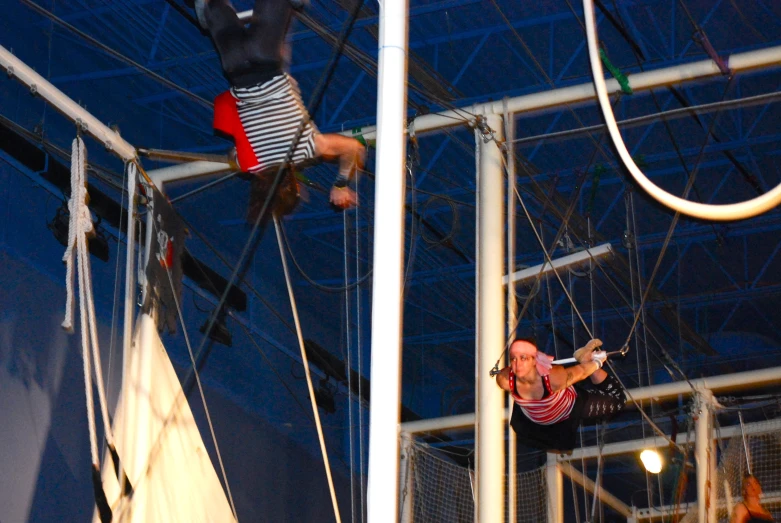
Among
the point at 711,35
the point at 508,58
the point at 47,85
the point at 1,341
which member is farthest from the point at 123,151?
the point at 711,35

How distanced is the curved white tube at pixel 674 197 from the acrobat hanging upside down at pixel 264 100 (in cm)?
139

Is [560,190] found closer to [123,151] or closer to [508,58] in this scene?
[508,58]

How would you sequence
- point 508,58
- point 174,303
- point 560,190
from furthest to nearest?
1. point 560,190
2. point 508,58
3. point 174,303

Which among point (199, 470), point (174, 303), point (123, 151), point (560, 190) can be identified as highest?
point (560, 190)

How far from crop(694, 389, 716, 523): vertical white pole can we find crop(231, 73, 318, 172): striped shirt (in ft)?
16.1

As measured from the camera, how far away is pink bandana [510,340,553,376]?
6.00m

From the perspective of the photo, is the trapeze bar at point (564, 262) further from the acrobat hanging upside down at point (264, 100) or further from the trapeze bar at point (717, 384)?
the acrobat hanging upside down at point (264, 100)

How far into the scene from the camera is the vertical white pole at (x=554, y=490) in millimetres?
9492

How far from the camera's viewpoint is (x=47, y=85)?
19.4ft

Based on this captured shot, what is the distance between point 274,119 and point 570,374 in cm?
228

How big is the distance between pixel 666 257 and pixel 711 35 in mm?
3858

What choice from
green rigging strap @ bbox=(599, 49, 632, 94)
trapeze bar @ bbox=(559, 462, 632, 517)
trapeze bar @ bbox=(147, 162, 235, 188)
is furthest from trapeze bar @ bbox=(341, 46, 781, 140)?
trapeze bar @ bbox=(559, 462, 632, 517)

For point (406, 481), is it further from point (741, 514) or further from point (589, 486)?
point (741, 514)

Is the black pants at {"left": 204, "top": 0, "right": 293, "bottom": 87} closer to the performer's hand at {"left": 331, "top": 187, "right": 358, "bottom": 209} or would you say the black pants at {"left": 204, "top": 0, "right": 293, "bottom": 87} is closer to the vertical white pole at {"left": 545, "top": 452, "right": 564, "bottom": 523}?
the performer's hand at {"left": 331, "top": 187, "right": 358, "bottom": 209}
